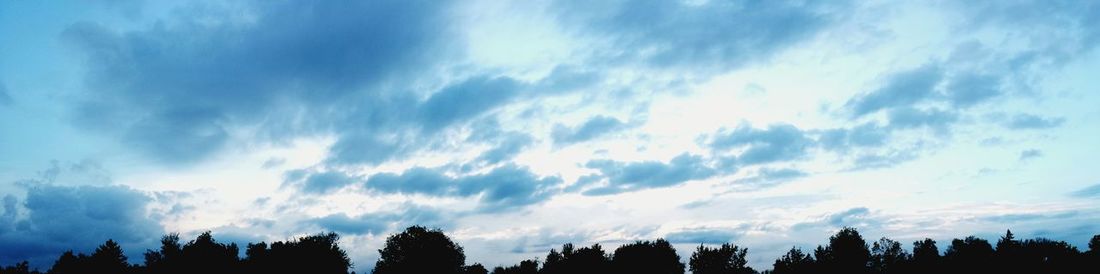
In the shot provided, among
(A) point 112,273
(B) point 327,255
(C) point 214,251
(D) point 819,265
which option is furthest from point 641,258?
(A) point 112,273

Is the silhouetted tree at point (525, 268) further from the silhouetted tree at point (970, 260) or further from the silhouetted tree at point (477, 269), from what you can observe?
the silhouetted tree at point (970, 260)

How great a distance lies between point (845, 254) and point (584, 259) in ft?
181

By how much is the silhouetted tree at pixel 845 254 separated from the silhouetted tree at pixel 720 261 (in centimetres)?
1784

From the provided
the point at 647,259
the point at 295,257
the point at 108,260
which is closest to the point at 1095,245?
the point at 647,259

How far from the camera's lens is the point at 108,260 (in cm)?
9044

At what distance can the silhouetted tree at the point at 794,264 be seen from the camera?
115438 millimetres

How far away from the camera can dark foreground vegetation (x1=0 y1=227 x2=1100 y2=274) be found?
308ft

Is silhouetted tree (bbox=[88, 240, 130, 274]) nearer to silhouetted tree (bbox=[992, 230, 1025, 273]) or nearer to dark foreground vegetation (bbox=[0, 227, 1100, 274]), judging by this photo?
dark foreground vegetation (bbox=[0, 227, 1100, 274])

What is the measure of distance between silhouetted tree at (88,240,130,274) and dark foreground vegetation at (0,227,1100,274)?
12cm

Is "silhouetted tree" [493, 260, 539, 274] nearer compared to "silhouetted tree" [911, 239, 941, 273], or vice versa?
"silhouetted tree" [911, 239, 941, 273]

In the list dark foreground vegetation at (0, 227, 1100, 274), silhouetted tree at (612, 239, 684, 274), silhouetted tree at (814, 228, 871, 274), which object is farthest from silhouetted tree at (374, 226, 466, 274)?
silhouetted tree at (814, 228, 871, 274)

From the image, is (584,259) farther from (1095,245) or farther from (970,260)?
(1095,245)

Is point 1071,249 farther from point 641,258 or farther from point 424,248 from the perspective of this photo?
point 424,248

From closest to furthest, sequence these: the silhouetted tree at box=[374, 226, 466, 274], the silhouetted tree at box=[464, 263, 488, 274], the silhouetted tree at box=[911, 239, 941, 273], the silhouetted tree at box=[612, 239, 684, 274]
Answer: the silhouetted tree at box=[911, 239, 941, 273] < the silhouetted tree at box=[374, 226, 466, 274] < the silhouetted tree at box=[612, 239, 684, 274] < the silhouetted tree at box=[464, 263, 488, 274]
